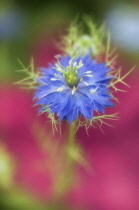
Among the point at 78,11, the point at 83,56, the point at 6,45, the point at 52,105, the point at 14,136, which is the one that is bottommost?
the point at 52,105

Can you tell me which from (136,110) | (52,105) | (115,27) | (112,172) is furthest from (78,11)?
(52,105)

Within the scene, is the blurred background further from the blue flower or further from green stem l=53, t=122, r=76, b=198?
the blue flower

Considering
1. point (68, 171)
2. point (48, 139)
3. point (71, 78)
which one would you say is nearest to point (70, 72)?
point (71, 78)

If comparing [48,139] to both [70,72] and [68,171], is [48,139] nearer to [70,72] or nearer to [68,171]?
[68,171]

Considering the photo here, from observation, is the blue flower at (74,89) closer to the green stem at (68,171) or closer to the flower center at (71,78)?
the flower center at (71,78)

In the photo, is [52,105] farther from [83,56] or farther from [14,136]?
[14,136]

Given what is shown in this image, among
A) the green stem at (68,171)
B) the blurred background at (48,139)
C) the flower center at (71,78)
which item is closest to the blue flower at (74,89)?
the flower center at (71,78)

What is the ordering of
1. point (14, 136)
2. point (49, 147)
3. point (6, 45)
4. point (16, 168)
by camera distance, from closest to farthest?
point (49, 147)
point (16, 168)
point (14, 136)
point (6, 45)
